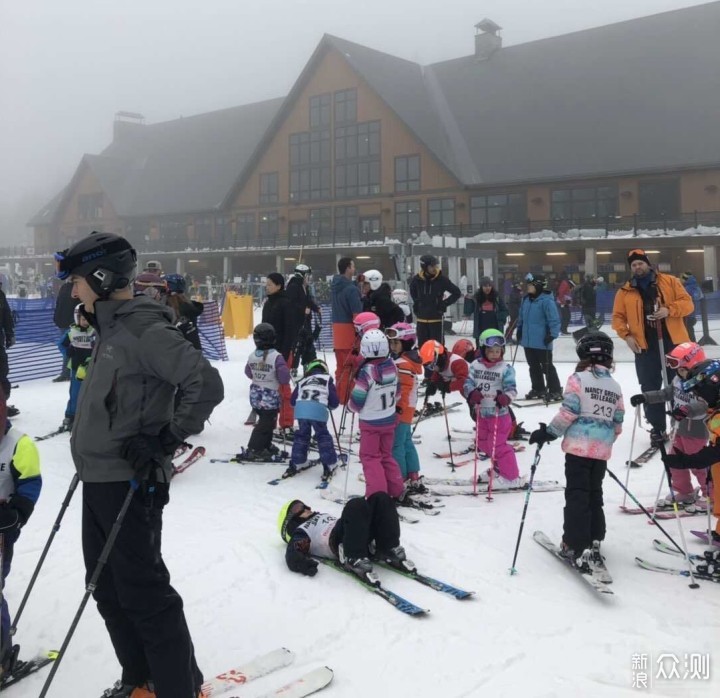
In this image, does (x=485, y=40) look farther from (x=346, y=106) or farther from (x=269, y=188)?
(x=269, y=188)

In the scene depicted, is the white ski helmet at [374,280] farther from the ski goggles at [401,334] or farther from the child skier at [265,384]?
the ski goggles at [401,334]

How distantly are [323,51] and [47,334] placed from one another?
1185 inches

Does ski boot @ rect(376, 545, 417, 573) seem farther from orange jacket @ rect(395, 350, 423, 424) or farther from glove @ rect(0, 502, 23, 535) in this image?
glove @ rect(0, 502, 23, 535)

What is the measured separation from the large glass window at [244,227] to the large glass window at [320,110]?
6.88 m

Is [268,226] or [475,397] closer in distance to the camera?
[475,397]

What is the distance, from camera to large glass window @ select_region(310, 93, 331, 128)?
38188 millimetres

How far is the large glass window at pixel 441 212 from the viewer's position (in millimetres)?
34438

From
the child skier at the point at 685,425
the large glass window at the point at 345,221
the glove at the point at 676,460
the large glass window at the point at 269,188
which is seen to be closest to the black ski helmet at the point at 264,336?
the child skier at the point at 685,425

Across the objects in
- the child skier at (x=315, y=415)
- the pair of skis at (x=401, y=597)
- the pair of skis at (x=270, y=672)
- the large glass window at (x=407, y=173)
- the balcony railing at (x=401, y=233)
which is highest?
the large glass window at (x=407, y=173)

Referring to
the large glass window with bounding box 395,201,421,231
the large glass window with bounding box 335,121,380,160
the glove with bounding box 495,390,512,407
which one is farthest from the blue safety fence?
the large glass window with bounding box 335,121,380,160

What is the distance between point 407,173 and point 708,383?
33.1 m

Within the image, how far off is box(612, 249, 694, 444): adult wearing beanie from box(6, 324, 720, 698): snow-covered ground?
1.31 m

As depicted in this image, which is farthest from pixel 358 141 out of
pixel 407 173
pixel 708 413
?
pixel 708 413

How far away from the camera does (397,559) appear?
434 cm
